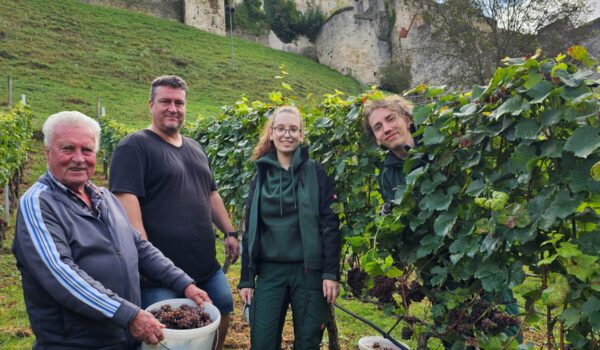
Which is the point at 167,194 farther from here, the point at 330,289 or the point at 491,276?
the point at 491,276

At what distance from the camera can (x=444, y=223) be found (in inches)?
76.6

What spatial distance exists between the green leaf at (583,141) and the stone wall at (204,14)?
40169 millimetres

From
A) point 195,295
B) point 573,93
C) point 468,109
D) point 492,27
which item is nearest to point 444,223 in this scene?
point 468,109

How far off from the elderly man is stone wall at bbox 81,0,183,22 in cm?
3907

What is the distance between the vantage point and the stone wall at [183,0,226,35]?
38531mm

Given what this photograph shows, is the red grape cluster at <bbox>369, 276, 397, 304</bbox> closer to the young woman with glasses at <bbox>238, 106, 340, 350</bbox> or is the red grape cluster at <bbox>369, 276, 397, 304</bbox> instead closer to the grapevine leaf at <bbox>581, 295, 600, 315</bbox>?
the young woman with glasses at <bbox>238, 106, 340, 350</bbox>

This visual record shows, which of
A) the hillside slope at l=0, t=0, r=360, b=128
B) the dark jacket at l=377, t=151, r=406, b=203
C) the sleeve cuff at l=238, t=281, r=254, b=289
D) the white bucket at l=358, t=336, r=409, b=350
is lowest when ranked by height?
the white bucket at l=358, t=336, r=409, b=350

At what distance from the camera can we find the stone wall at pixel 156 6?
3691cm

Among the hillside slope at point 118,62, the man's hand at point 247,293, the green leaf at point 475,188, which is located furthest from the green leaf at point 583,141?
the hillside slope at point 118,62

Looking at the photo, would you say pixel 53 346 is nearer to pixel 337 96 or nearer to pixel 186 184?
pixel 186 184

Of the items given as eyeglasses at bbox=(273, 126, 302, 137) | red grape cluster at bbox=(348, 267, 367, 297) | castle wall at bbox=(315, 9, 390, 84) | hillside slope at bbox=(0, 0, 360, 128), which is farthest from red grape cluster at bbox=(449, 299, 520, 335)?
castle wall at bbox=(315, 9, 390, 84)

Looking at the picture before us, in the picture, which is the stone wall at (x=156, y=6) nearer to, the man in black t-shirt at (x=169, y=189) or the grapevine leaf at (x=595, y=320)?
the man in black t-shirt at (x=169, y=189)

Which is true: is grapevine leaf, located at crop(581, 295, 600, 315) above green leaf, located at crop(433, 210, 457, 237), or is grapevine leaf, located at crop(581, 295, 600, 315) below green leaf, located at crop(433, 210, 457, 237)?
below

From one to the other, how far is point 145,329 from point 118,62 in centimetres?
2899
